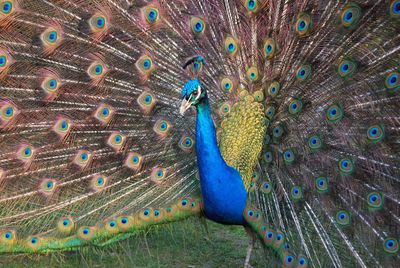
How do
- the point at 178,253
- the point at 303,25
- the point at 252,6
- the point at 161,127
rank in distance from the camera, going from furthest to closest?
the point at 178,253 < the point at 161,127 < the point at 252,6 < the point at 303,25

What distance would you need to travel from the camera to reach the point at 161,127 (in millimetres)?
2902

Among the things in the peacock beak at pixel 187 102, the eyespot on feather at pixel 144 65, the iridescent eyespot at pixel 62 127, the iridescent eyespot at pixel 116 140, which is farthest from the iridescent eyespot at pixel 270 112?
the iridescent eyespot at pixel 62 127

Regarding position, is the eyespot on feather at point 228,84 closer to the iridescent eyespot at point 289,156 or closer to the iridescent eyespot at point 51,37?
the iridescent eyespot at point 289,156

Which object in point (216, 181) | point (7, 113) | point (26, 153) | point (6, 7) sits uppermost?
point (6, 7)

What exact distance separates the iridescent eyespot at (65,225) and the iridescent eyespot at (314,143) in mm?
1221

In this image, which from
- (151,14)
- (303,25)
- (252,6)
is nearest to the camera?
(303,25)

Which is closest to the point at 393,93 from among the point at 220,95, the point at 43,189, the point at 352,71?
the point at 352,71

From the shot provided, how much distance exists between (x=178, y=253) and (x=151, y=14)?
5.24 feet

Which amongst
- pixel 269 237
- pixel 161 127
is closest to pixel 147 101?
pixel 161 127

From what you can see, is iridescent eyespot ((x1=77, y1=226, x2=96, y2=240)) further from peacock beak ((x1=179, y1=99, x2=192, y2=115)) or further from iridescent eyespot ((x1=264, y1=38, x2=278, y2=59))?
iridescent eyespot ((x1=264, y1=38, x2=278, y2=59))

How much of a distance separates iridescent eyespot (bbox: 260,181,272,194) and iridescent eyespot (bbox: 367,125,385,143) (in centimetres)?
55

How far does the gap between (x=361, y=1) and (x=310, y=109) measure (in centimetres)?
55

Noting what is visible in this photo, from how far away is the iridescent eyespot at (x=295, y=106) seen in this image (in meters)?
2.66

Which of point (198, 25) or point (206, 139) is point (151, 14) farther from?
point (206, 139)
